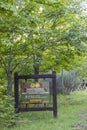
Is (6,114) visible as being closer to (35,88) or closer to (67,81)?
(35,88)

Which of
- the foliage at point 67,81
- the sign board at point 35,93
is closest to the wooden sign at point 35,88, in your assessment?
the sign board at point 35,93

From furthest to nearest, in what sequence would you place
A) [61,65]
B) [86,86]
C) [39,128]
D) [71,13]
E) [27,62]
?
[86,86]
[61,65]
[27,62]
[71,13]
[39,128]

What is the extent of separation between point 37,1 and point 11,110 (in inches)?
143

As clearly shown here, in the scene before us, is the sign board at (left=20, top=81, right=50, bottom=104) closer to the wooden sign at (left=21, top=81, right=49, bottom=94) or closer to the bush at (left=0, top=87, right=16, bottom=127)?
the wooden sign at (left=21, top=81, right=49, bottom=94)

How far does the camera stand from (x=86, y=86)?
98.9 feet

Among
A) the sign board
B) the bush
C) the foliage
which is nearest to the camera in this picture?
the bush

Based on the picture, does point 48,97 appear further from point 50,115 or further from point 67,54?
point 67,54

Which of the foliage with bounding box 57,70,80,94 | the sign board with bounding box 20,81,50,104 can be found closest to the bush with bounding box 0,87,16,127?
the sign board with bounding box 20,81,50,104

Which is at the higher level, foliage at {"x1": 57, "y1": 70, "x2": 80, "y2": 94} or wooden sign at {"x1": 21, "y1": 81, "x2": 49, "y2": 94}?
wooden sign at {"x1": 21, "y1": 81, "x2": 49, "y2": 94}

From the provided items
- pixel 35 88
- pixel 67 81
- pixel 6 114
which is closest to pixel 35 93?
pixel 35 88

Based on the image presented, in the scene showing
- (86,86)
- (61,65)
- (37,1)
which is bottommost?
(86,86)

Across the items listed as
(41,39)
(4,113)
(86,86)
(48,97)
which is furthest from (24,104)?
(86,86)

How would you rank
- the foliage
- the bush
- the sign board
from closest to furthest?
the bush
the sign board
the foliage

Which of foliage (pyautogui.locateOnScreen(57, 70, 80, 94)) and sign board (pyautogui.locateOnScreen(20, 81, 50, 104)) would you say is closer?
sign board (pyautogui.locateOnScreen(20, 81, 50, 104))
